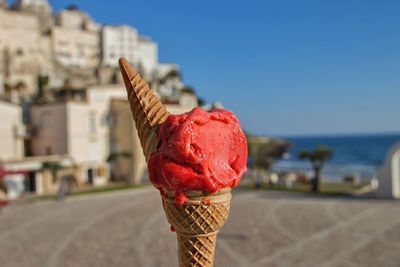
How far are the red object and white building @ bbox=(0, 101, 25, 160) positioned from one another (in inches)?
1171

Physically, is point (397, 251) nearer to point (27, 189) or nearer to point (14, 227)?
point (14, 227)

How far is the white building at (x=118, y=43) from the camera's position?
73.1 meters

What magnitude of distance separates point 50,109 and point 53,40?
42723mm

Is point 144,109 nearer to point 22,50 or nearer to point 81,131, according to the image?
point 81,131

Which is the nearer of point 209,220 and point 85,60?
point 209,220

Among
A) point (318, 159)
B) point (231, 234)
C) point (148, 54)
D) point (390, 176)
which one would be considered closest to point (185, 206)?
point (231, 234)

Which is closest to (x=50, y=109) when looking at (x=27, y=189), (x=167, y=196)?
(x=27, y=189)

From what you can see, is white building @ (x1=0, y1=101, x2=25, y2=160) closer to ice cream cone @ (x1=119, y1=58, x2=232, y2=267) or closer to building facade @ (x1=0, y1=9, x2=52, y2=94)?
building facade @ (x1=0, y1=9, x2=52, y2=94)

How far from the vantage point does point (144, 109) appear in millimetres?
3777

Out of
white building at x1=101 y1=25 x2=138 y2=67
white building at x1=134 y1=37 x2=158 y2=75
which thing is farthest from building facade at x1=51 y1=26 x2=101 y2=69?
white building at x1=134 y1=37 x2=158 y2=75

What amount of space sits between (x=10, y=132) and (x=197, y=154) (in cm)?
3125

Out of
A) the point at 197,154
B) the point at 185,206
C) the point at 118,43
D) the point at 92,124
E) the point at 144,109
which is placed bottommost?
the point at 92,124

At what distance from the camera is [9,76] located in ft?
167

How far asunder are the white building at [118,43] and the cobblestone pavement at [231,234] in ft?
191
